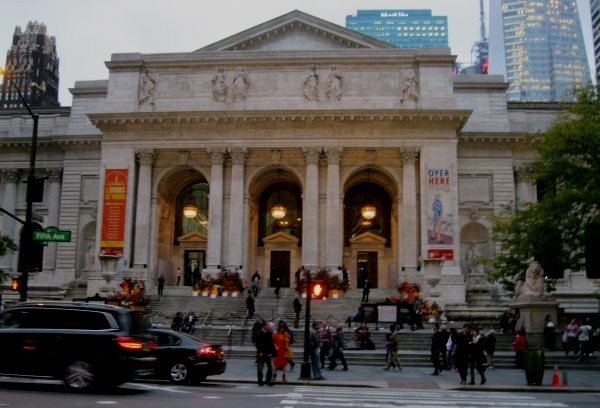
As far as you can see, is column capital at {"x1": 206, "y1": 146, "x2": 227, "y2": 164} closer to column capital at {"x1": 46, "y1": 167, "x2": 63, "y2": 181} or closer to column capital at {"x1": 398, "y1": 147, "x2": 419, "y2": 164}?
column capital at {"x1": 398, "y1": 147, "x2": 419, "y2": 164}

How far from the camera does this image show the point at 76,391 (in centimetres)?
1424

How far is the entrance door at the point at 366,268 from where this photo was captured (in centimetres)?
4856

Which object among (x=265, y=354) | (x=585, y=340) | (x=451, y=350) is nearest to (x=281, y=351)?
(x=265, y=354)

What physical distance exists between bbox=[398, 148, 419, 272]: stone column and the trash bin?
22.5 m

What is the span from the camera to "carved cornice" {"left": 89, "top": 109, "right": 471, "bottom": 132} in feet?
145

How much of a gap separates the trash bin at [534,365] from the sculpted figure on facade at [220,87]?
30855mm

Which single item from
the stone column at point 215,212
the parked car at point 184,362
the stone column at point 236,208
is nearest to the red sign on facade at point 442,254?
the stone column at point 236,208

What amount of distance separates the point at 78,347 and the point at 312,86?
33761 mm

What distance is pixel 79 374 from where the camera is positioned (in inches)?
560

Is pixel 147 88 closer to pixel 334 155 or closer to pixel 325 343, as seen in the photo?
pixel 334 155

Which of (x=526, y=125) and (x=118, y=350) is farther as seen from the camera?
(x=526, y=125)

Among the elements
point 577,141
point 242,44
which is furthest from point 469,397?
point 242,44

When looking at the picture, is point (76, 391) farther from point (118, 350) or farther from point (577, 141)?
point (577, 141)

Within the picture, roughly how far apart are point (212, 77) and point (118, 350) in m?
34.8
